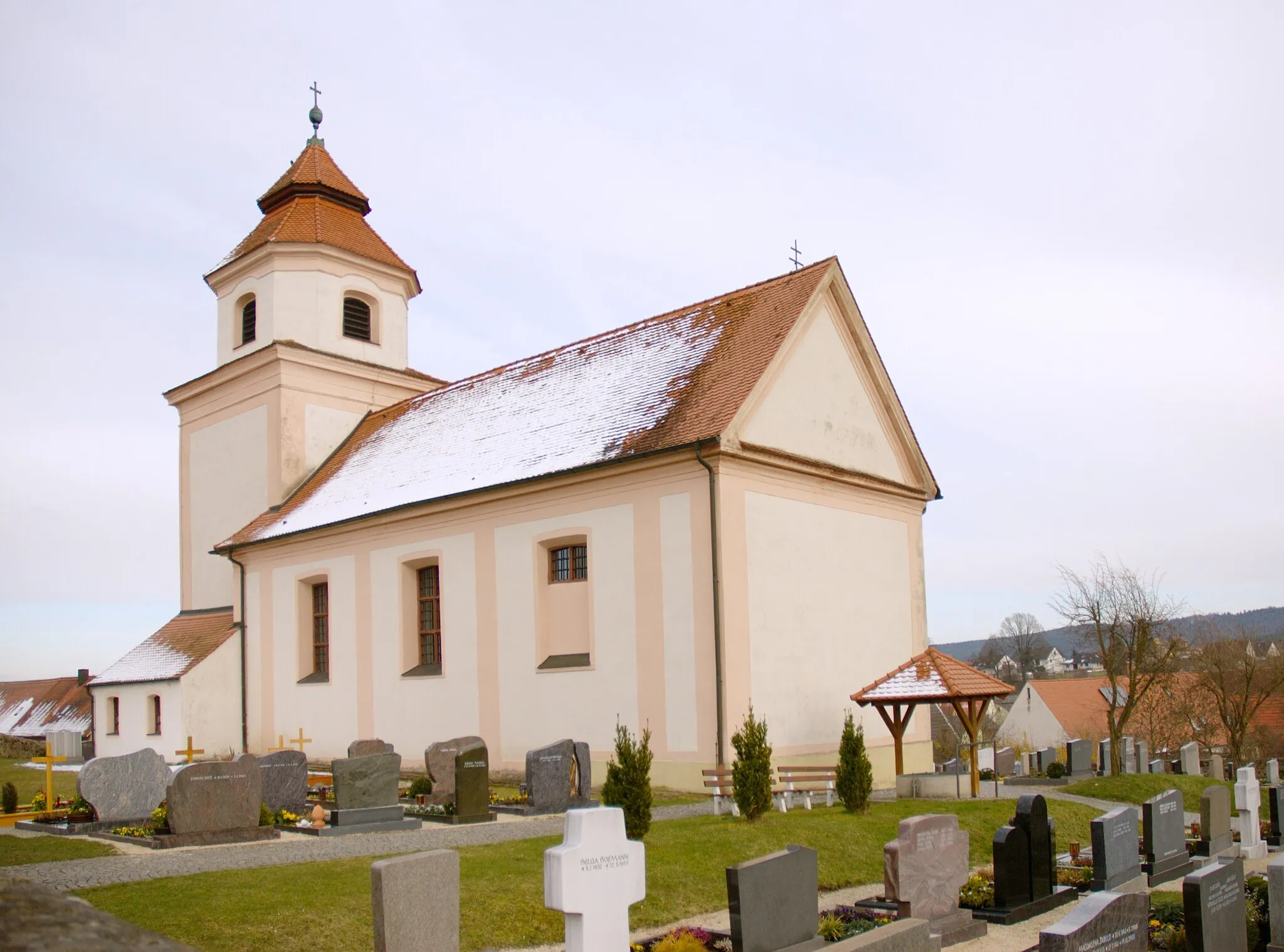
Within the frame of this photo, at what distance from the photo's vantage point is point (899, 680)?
59.4ft

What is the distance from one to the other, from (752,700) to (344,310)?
1748 cm

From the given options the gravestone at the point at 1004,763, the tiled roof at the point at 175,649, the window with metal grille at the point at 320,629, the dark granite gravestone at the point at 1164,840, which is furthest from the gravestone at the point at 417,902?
the gravestone at the point at 1004,763

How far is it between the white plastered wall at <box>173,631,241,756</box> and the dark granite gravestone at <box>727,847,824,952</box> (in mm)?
20303

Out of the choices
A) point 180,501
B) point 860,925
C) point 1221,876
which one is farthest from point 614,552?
point 180,501

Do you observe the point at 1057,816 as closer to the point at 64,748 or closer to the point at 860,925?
the point at 860,925

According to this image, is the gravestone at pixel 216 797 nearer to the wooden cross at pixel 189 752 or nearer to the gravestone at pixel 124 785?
the gravestone at pixel 124 785

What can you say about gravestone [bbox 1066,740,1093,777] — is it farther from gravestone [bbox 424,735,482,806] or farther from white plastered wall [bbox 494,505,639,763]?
gravestone [bbox 424,735,482,806]

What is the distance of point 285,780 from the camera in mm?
16438

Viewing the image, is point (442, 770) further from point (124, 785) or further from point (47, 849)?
point (47, 849)

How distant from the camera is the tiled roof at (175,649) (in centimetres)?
2639

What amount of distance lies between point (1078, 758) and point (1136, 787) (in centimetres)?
405

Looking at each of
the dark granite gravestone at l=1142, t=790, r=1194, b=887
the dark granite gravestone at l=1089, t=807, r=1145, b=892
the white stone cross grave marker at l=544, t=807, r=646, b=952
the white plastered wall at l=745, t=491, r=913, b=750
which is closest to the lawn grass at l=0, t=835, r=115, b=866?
the white stone cross grave marker at l=544, t=807, r=646, b=952

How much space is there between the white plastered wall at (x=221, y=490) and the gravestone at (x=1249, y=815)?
72.2ft

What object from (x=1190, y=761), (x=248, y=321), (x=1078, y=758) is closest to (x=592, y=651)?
(x=1078, y=758)
